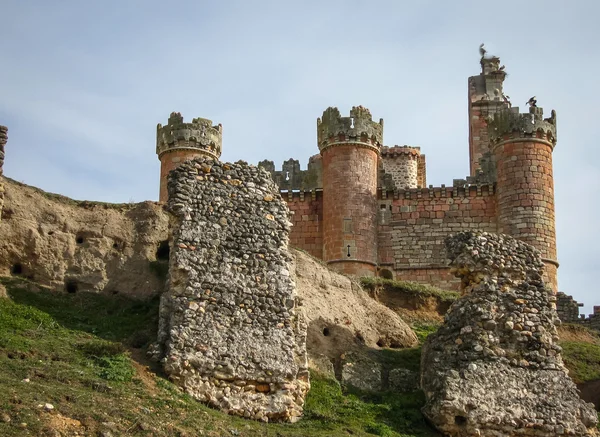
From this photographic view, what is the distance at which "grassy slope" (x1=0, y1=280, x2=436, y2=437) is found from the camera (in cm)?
1393

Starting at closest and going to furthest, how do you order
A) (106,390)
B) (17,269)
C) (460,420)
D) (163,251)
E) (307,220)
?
(106,390), (460,420), (17,269), (163,251), (307,220)

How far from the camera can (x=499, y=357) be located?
61.7ft

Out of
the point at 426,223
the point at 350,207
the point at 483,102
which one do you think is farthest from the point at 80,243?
the point at 483,102

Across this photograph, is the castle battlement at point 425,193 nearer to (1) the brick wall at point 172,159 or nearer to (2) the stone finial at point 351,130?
(2) the stone finial at point 351,130

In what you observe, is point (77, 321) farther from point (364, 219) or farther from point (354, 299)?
point (364, 219)

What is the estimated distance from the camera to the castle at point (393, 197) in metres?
34.7

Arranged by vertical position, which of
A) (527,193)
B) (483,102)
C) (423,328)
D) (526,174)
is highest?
(483,102)

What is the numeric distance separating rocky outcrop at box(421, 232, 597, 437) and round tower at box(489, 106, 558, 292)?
46.8 feet

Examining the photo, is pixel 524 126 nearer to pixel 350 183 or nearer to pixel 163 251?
pixel 350 183

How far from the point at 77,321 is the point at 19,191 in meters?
3.45

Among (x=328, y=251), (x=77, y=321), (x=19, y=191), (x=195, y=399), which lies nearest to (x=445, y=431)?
(x=195, y=399)

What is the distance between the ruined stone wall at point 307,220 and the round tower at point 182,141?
3.29m

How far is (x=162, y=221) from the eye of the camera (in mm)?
21125

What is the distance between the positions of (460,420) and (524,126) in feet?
61.3
